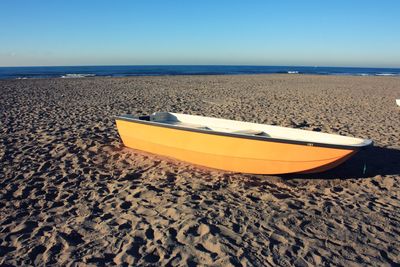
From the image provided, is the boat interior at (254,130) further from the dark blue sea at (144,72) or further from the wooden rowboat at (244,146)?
the dark blue sea at (144,72)

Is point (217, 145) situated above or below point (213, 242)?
above

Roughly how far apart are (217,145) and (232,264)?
8.75 feet

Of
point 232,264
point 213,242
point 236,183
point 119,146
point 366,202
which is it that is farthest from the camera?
point 119,146

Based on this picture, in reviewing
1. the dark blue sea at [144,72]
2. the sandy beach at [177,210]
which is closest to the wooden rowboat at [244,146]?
the sandy beach at [177,210]

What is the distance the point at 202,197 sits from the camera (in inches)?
188

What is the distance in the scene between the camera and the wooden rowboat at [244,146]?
4.96 metres

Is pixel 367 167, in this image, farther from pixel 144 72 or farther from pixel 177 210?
pixel 144 72

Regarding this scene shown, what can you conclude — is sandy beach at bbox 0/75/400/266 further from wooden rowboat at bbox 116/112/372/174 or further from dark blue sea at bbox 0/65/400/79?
dark blue sea at bbox 0/65/400/79

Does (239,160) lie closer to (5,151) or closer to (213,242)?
(213,242)

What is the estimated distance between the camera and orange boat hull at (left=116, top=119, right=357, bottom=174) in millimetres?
5000

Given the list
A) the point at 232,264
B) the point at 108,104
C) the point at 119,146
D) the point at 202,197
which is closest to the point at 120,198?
the point at 202,197

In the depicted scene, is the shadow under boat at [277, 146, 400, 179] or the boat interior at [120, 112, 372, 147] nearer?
the boat interior at [120, 112, 372, 147]

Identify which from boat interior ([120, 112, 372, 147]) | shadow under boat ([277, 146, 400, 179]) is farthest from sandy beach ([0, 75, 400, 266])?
boat interior ([120, 112, 372, 147])

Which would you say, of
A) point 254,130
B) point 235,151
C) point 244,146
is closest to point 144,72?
point 254,130
